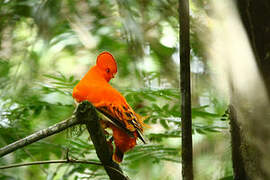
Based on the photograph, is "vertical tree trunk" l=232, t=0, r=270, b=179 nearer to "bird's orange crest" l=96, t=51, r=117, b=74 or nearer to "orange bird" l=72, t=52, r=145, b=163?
"orange bird" l=72, t=52, r=145, b=163

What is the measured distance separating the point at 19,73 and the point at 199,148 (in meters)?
1.23

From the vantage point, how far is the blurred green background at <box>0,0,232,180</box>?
67.0 inches

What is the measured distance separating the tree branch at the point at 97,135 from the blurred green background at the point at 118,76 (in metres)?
0.41

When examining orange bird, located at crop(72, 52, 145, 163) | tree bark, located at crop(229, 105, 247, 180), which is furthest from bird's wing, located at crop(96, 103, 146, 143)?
tree bark, located at crop(229, 105, 247, 180)

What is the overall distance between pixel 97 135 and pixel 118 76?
159 centimetres

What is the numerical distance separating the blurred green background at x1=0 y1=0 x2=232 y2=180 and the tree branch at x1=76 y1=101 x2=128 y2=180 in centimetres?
41

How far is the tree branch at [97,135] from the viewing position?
883 mm

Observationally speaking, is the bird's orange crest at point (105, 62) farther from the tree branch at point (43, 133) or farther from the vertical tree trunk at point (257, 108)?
the vertical tree trunk at point (257, 108)

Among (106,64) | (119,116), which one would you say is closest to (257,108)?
(119,116)

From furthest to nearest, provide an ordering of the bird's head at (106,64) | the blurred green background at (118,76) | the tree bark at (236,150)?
the blurred green background at (118,76) < the bird's head at (106,64) < the tree bark at (236,150)

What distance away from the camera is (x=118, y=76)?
2.53m

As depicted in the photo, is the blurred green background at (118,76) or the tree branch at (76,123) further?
the blurred green background at (118,76)

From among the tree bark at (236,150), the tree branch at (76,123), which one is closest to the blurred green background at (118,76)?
the tree bark at (236,150)

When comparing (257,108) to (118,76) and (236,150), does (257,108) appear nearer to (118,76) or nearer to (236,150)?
(236,150)
